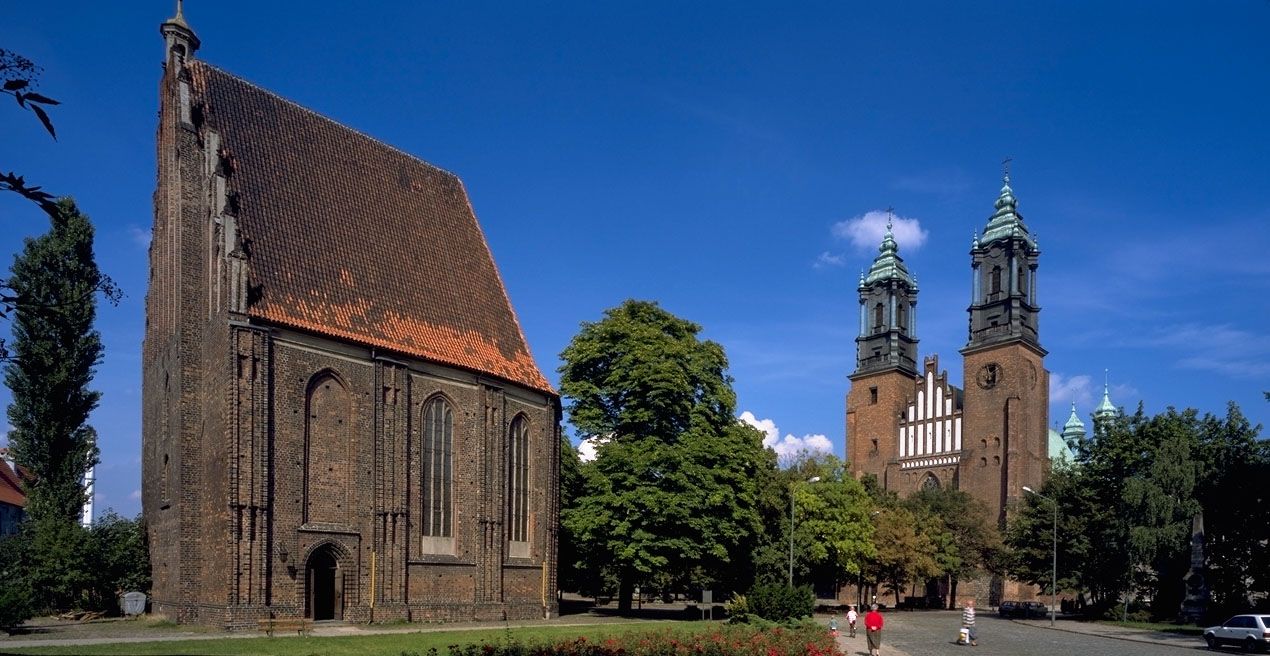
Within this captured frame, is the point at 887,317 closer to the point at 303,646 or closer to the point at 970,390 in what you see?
the point at 970,390

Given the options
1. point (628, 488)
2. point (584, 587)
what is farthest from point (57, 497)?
point (584, 587)

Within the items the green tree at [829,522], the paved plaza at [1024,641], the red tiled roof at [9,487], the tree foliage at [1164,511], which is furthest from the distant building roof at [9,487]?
the tree foliage at [1164,511]

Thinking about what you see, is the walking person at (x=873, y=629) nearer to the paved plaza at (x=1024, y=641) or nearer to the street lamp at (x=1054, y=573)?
the paved plaza at (x=1024, y=641)

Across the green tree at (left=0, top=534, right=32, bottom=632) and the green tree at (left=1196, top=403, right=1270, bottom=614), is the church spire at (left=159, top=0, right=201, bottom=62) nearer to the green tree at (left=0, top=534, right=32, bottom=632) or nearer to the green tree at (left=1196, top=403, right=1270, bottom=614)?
the green tree at (left=0, top=534, right=32, bottom=632)

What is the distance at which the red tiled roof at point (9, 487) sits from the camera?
221 ft

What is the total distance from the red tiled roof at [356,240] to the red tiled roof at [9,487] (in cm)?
4535

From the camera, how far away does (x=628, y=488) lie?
121 feet

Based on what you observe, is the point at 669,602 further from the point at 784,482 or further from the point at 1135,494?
the point at 1135,494

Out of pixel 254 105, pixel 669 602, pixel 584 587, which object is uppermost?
pixel 254 105

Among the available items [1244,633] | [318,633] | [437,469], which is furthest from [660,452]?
[1244,633]

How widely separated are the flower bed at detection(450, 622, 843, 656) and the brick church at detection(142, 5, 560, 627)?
43.0ft

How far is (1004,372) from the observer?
74.8 m

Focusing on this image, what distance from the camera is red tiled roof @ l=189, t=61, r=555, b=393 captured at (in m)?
30.8

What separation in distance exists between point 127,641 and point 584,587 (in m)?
27.4
